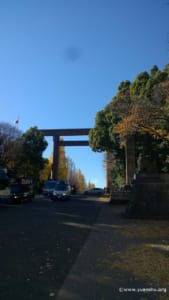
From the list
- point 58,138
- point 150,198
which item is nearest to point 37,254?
point 150,198

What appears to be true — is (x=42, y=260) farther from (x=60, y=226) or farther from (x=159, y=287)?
(x=60, y=226)

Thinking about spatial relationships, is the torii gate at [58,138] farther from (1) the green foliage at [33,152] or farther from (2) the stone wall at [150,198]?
(2) the stone wall at [150,198]

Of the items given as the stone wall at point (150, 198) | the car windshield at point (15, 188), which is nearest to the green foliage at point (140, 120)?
the stone wall at point (150, 198)

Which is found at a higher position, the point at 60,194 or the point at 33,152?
the point at 33,152

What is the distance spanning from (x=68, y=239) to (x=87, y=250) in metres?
1.51

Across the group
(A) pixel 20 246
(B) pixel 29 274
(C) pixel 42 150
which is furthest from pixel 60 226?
(C) pixel 42 150

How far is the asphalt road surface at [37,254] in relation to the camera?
5445 millimetres

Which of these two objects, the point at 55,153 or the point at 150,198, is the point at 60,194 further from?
the point at 55,153

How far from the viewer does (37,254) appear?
7801 mm

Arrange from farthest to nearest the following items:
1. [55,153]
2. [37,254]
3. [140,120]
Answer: [55,153] < [140,120] < [37,254]

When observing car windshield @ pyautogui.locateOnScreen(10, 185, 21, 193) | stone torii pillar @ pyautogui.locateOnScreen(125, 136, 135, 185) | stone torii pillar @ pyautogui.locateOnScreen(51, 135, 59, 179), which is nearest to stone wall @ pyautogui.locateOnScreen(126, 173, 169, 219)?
stone torii pillar @ pyautogui.locateOnScreen(125, 136, 135, 185)

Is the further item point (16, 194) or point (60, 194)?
point (60, 194)

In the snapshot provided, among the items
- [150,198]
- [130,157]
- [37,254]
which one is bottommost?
[37,254]

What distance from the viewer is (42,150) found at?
44.6 metres
